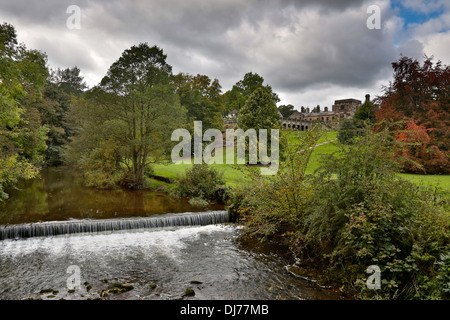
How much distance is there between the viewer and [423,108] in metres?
17.7

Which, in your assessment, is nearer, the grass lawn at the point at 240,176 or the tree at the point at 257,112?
the grass lawn at the point at 240,176

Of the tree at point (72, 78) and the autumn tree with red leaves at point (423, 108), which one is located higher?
the tree at point (72, 78)

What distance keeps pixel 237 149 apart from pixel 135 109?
37.5 ft

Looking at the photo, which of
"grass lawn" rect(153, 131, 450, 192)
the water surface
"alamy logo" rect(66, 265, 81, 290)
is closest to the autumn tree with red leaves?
"grass lawn" rect(153, 131, 450, 192)

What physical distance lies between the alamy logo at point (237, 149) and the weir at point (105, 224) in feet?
12.8

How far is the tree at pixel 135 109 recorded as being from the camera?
18031 mm

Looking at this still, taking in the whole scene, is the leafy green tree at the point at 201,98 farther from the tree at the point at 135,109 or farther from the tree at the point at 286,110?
the tree at the point at 286,110

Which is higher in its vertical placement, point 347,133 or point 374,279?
point 347,133

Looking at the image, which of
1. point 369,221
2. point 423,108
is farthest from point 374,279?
point 423,108

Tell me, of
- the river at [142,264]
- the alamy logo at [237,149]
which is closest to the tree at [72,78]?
the alamy logo at [237,149]

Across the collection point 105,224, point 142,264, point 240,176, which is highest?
point 240,176

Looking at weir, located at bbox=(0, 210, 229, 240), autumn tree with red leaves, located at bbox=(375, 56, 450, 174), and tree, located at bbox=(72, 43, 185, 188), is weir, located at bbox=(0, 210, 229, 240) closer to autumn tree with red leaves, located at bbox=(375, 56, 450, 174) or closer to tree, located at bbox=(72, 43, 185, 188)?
tree, located at bbox=(72, 43, 185, 188)

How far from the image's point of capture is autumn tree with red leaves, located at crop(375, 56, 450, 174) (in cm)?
1582

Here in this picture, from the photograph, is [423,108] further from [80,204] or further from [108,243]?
[80,204]
